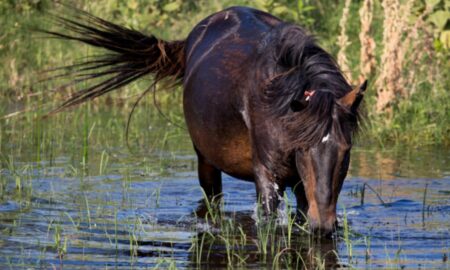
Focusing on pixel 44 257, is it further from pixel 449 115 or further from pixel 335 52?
pixel 335 52

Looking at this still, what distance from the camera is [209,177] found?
27.0 ft

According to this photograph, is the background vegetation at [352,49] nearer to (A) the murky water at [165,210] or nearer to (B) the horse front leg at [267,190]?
(A) the murky water at [165,210]

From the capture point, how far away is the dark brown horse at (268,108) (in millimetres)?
5949

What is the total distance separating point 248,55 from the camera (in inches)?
279

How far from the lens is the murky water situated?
5973mm

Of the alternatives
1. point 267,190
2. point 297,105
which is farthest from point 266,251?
point 297,105

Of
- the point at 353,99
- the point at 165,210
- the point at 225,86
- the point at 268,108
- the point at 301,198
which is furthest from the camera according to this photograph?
the point at 165,210

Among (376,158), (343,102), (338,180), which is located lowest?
(376,158)

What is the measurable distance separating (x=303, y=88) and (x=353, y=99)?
397mm

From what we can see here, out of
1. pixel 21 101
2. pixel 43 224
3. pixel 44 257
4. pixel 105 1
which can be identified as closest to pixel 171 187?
pixel 43 224

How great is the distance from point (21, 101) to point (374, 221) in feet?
23.1

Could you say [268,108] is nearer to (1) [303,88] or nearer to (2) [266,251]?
(1) [303,88]

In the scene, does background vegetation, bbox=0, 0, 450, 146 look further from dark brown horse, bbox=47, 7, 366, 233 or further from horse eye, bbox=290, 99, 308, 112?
horse eye, bbox=290, 99, 308, 112

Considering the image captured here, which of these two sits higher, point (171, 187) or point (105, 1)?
point (105, 1)
